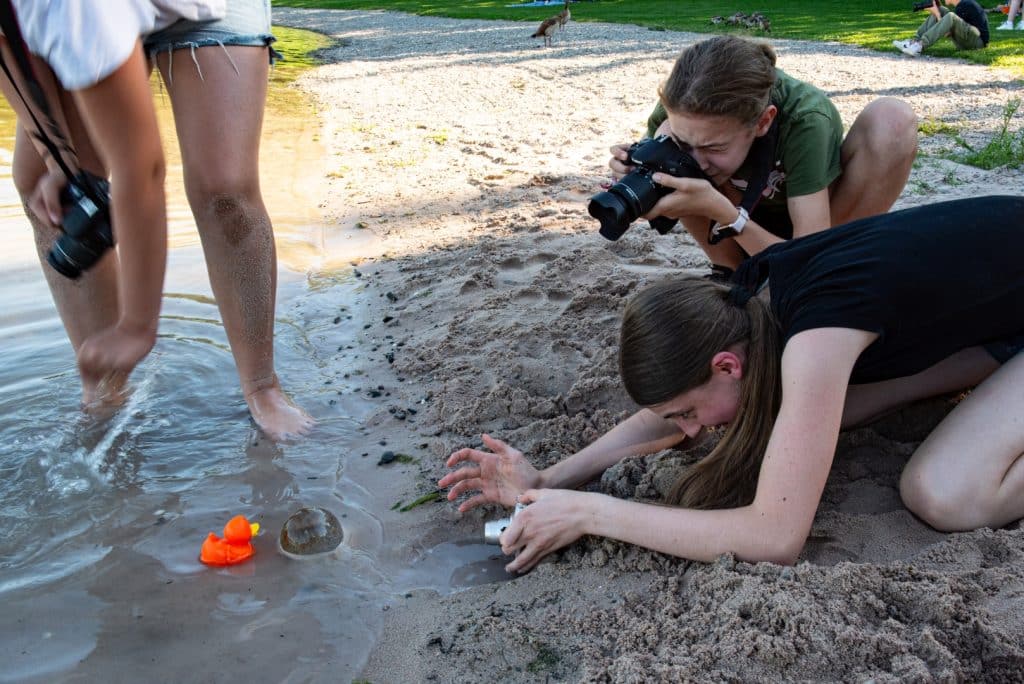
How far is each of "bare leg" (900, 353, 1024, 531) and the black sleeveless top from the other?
161 millimetres

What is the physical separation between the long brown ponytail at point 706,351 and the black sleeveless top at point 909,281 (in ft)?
0.28

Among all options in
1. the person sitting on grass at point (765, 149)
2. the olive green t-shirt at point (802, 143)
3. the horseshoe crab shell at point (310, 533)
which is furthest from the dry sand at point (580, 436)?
the olive green t-shirt at point (802, 143)

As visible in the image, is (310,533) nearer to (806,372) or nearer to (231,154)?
(231,154)

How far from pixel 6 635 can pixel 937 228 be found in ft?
7.80

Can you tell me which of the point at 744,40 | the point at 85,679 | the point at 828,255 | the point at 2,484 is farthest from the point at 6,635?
the point at 744,40

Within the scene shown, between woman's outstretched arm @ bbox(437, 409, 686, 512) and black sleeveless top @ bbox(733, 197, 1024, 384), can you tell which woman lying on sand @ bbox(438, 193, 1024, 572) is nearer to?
black sleeveless top @ bbox(733, 197, 1024, 384)

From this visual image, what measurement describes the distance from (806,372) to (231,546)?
1483 mm

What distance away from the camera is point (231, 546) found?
2.27m

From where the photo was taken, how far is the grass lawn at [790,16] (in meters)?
9.77

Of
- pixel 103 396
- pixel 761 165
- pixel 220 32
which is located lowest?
pixel 103 396

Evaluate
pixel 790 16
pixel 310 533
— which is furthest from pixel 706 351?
pixel 790 16

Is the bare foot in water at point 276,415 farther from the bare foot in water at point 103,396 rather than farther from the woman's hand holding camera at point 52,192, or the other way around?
the woman's hand holding camera at point 52,192

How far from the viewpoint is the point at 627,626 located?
184cm

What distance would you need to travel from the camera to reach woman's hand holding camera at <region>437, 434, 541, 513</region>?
2346mm
